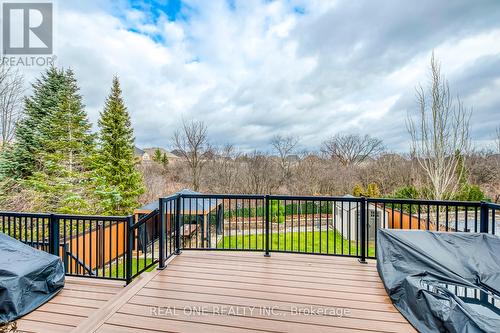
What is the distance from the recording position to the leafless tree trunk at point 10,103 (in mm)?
9586

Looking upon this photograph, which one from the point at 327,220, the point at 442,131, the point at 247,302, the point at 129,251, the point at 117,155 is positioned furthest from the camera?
the point at 117,155

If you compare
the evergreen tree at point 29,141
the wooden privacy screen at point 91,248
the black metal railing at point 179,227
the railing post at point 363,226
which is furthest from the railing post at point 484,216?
the evergreen tree at point 29,141

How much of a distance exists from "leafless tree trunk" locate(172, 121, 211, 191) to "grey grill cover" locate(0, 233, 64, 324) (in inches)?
474

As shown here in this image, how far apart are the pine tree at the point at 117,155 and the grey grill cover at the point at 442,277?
1120cm

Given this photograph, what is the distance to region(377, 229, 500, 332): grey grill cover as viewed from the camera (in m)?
1.54

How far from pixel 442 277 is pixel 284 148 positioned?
13473 millimetres

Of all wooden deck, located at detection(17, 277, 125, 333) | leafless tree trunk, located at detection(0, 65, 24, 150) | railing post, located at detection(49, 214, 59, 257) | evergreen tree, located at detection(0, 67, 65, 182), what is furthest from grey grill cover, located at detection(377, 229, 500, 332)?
leafless tree trunk, located at detection(0, 65, 24, 150)

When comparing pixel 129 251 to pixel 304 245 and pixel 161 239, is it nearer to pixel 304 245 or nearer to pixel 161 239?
pixel 161 239

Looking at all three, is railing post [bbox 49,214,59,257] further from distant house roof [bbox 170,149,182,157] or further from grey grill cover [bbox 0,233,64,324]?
distant house roof [bbox 170,149,182,157]

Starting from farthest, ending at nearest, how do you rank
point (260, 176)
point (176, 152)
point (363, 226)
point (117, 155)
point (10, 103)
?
point (176, 152), point (260, 176), point (117, 155), point (10, 103), point (363, 226)

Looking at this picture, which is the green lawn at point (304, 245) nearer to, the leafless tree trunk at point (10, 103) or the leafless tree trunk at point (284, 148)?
the leafless tree trunk at point (284, 148)

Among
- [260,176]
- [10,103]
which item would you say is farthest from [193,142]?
[10,103]

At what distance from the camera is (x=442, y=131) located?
650cm

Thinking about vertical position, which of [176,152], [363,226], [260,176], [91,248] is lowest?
[91,248]
